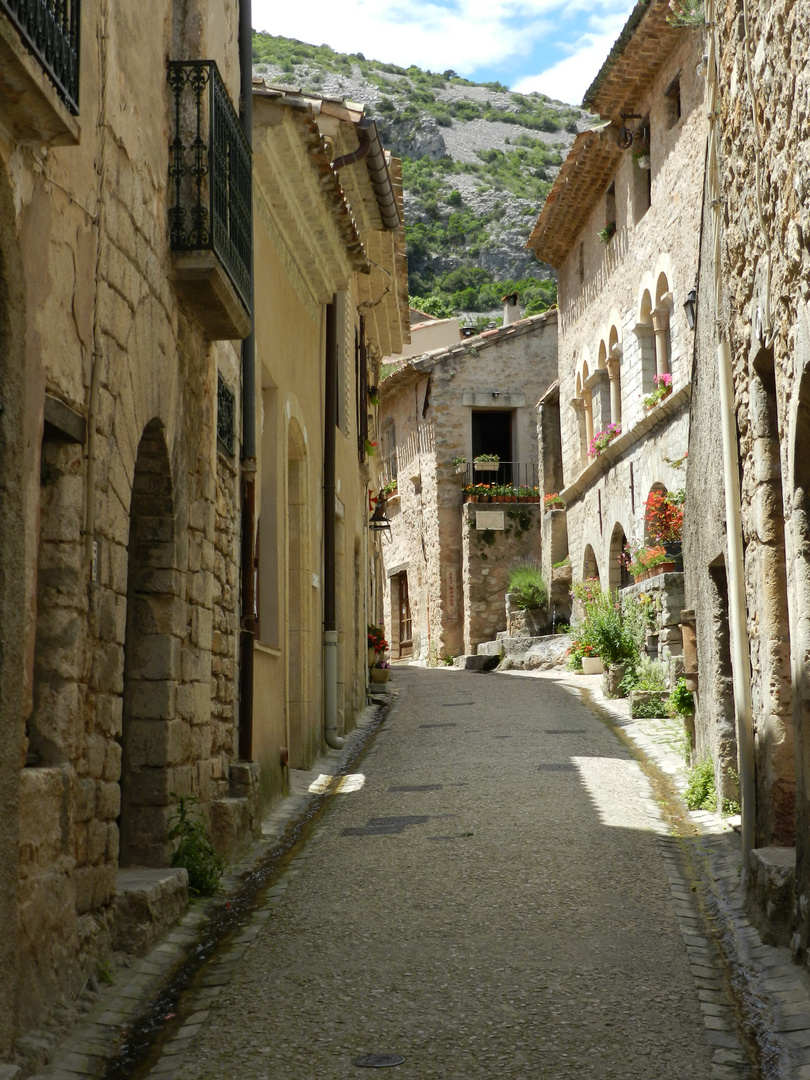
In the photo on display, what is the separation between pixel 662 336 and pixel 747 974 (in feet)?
47.4

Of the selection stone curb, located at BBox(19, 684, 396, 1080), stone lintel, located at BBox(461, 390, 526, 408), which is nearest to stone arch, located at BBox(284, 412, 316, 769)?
stone curb, located at BBox(19, 684, 396, 1080)

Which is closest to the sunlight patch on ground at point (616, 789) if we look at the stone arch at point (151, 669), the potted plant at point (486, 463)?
the stone arch at point (151, 669)

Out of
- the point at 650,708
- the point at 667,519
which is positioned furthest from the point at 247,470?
the point at 667,519

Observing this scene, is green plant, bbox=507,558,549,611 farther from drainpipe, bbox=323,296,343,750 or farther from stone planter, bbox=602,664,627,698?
drainpipe, bbox=323,296,343,750

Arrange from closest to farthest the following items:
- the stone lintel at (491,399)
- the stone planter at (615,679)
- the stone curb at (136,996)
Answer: the stone curb at (136,996) < the stone planter at (615,679) < the stone lintel at (491,399)

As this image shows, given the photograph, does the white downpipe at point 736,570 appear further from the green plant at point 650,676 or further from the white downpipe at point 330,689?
the green plant at point 650,676

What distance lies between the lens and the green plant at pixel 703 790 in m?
8.43

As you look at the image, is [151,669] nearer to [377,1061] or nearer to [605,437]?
[377,1061]

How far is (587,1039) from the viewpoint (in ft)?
13.8

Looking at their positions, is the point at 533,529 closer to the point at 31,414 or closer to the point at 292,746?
the point at 292,746

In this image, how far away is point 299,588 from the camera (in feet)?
37.3

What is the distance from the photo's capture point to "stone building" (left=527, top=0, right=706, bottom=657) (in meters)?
16.8

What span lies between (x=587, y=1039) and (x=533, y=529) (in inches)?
916

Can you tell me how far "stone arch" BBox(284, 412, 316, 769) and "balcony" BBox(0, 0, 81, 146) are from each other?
22.2ft
